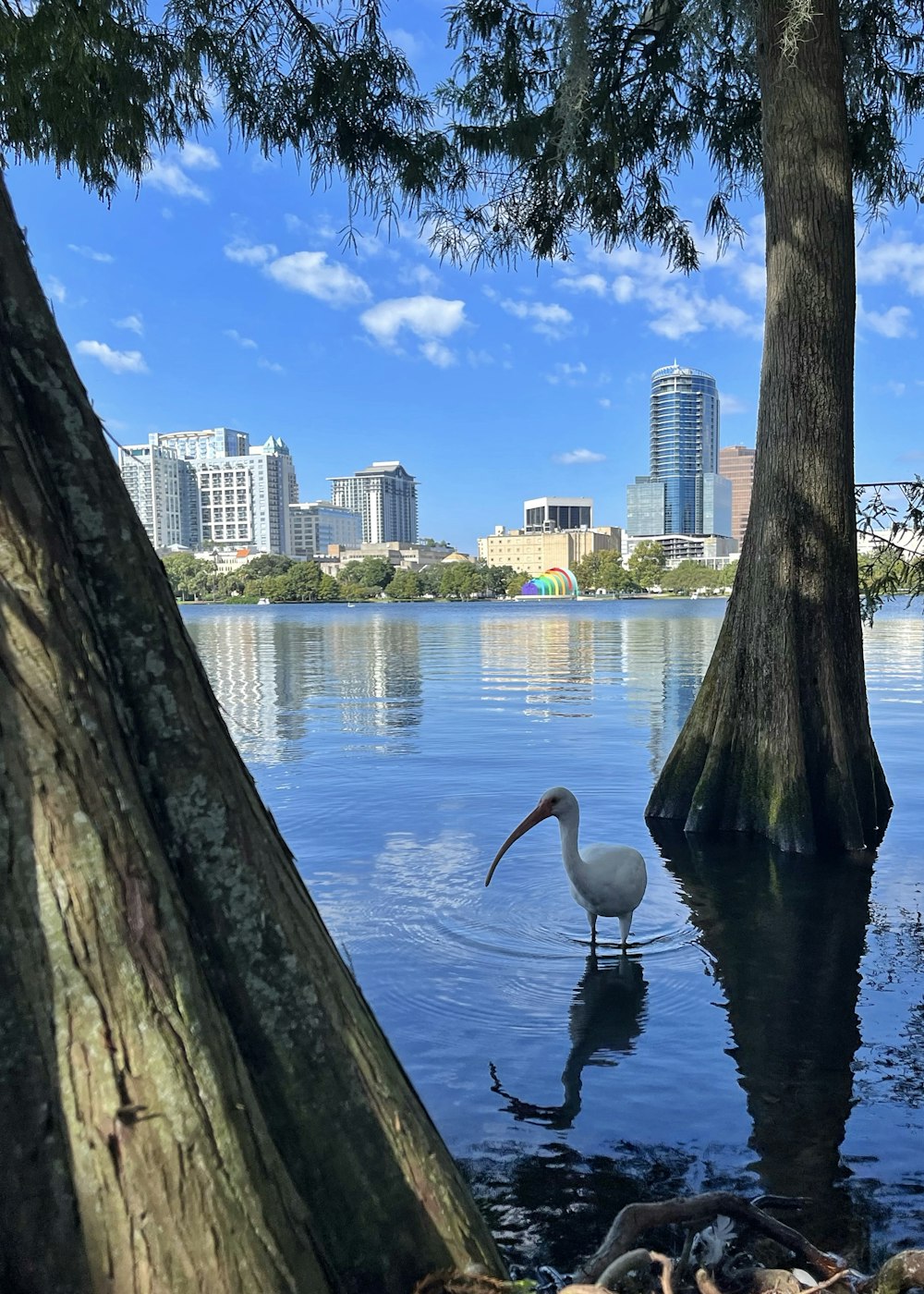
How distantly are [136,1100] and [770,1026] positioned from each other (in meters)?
4.40

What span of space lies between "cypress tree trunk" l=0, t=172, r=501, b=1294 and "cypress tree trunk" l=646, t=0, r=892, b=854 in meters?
7.30

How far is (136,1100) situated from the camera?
2.11 metres

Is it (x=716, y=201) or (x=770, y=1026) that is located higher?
(x=716, y=201)

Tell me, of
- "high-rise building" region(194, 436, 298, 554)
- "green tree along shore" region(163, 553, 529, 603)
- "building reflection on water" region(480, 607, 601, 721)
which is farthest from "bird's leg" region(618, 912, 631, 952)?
"high-rise building" region(194, 436, 298, 554)

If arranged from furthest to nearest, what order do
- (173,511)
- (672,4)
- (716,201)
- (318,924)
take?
(173,511), (716,201), (672,4), (318,924)

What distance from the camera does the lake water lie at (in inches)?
168

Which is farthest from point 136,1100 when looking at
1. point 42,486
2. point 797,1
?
point 797,1

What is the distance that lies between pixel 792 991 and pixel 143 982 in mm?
4967

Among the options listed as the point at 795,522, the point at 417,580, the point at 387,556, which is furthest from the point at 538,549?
the point at 795,522

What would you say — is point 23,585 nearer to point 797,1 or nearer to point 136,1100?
point 136,1100

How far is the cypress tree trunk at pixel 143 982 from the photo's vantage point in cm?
211

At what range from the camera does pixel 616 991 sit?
636cm

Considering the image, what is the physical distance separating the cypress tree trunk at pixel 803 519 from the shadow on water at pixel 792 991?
59 cm

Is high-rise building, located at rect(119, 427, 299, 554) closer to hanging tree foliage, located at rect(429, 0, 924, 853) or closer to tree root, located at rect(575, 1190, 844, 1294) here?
hanging tree foliage, located at rect(429, 0, 924, 853)
